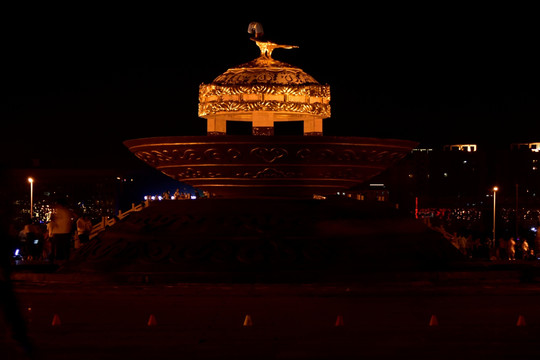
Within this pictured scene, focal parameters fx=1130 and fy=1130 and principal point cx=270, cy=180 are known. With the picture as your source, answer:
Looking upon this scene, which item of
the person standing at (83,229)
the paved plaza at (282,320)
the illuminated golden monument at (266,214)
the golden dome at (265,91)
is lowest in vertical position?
the paved plaza at (282,320)

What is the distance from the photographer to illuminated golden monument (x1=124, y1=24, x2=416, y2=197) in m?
12.8

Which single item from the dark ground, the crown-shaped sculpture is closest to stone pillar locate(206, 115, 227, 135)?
the crown-shaped sculpture

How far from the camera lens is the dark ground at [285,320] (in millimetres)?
8164

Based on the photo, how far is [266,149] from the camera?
12758 millimetres

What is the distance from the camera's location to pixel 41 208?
49.5m

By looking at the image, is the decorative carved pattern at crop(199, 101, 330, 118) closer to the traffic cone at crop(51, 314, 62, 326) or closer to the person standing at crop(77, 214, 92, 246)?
the traffic cone at crop(51, 314, 62, 326)

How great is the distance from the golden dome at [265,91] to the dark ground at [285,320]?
2923 mm

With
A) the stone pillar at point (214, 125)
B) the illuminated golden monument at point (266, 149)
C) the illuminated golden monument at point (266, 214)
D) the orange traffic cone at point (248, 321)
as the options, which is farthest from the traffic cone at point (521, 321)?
the stone pillar at point (214, 125)

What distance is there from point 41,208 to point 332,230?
3845 centimetres

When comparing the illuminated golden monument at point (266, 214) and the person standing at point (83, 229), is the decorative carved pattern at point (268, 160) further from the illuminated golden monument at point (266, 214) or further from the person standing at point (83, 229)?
the person standing at point (83, 229)

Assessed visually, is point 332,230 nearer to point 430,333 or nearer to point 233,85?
point 233,85

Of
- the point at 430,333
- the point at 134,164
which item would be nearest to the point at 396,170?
the point at 134,164

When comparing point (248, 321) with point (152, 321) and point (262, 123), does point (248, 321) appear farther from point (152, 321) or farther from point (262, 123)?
point (262, 123)

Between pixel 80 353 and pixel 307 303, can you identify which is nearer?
pixel 80 353
